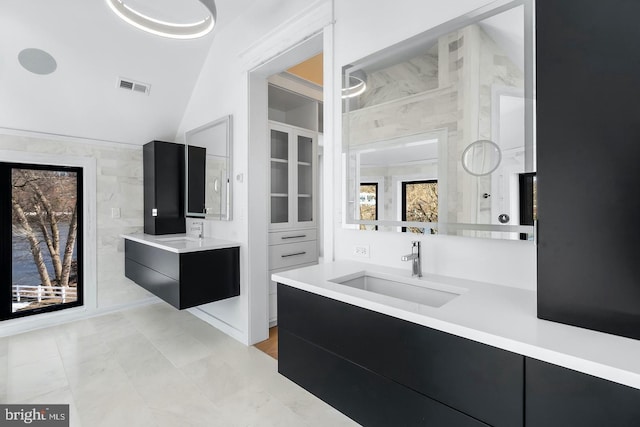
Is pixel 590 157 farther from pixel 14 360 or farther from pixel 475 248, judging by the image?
pixel 14 360

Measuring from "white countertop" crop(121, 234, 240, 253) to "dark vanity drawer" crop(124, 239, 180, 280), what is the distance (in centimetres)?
5

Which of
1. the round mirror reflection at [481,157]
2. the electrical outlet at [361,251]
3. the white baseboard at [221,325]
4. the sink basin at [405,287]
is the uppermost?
the round mirror reflection at [481,157]

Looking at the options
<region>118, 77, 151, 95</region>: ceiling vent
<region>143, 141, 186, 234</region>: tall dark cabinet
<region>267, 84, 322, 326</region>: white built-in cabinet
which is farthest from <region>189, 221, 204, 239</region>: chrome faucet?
<region>118, 77, 151, 95</region>: ceiling vent

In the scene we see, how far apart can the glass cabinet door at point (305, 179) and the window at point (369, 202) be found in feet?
5.22

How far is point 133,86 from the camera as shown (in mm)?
3129

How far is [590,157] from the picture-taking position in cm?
89

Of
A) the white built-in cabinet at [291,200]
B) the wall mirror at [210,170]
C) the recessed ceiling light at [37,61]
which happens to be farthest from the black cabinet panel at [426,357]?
the recessed ceiling light at [37,61]

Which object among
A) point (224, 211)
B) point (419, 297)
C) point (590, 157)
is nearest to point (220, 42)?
point (224, 211)

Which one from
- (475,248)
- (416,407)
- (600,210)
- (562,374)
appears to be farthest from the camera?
(475,248)

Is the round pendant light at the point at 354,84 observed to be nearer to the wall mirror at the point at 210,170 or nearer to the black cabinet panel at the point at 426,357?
the black cabinet panel at the point at 426,357

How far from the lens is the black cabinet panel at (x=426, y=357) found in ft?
2.82

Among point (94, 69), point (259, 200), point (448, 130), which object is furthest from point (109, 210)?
point (448, 130)

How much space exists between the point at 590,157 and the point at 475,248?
0.62 m

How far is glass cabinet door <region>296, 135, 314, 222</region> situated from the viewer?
3.41 m
